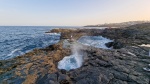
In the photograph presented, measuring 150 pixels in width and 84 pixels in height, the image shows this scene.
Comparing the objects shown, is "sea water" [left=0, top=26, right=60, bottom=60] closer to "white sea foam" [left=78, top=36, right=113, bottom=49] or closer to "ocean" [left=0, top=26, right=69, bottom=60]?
"ocean" [left=0, top=26, right=69, bottom=60]

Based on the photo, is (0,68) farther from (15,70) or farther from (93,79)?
(93,79)

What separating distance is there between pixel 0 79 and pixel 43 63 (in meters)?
3.70

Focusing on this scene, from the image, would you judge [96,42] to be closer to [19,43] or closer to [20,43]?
[20,43]

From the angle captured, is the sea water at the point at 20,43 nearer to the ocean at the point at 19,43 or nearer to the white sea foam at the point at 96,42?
the ocean at the point at 19,43

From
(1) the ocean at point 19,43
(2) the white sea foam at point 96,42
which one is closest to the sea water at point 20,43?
(1) the ocean at point 19,43

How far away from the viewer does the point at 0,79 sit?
934 centimetres

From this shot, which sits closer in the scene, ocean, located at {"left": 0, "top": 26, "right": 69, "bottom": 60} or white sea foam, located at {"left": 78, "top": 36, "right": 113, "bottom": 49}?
ocean, located at {"left": 0, "top": 26, "right": 69, "bottom": 60}

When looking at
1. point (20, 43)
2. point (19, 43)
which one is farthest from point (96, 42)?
point (19, 43)

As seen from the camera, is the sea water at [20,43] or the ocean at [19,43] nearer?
the ocean at [19,43]

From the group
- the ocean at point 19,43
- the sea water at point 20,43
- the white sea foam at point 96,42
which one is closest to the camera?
the ocean at point 19,43

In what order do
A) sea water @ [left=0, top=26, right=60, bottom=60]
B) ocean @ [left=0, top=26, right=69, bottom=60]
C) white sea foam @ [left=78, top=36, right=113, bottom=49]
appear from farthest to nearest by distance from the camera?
white sea foam @ [left=78, top=36, right=113, bottom=49]
sea water @ [left=0, top=26, right=60, bottom=60]
ocean @ [left=0, top=26, right=69, bottom=60]

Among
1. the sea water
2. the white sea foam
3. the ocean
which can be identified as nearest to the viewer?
the ocean

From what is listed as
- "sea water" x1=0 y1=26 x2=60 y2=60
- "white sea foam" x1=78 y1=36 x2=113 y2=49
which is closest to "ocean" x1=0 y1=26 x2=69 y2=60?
"sea water" x1=0 y1=26 x2=60 y2=60

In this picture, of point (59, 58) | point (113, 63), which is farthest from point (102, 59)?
point (59, 58)
